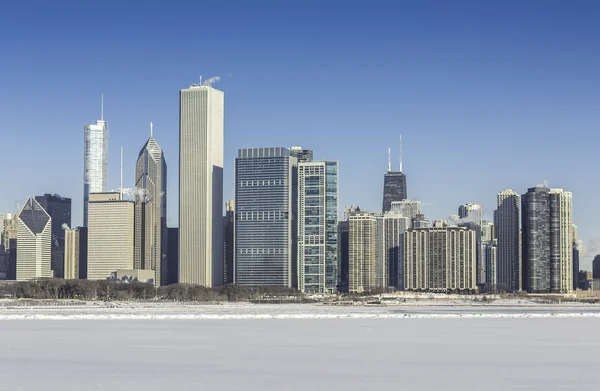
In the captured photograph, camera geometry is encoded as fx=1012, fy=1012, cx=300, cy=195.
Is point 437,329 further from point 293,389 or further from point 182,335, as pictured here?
point 293,389

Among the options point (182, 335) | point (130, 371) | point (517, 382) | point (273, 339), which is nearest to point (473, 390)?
point (517, 382)

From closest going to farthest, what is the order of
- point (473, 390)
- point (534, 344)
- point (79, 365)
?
point (473, 390) < point (79, 365) < point (534, 344)

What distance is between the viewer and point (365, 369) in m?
62.0

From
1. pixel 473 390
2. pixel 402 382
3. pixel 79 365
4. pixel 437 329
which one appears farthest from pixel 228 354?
pixel 437 329

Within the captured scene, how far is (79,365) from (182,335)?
108 feet

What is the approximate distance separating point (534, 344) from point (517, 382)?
100 ft

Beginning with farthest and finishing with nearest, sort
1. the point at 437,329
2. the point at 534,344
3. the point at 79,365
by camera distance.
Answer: the point at 437,329 < the point at 534,344 < the point at 79,365

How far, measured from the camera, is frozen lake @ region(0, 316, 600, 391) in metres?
54.7

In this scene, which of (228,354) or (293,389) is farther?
(228,354)

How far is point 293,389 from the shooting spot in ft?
171

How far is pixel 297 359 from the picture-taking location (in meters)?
68.7

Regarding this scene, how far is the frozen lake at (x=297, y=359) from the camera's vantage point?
54.7 metres

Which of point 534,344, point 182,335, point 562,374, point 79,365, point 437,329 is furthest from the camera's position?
point 437,329

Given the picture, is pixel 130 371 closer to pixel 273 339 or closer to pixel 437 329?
pixel 273 339
